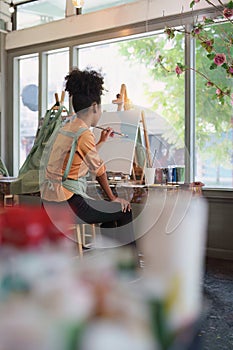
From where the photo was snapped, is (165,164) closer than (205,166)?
Yes

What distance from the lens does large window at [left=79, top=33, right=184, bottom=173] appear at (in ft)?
13.1

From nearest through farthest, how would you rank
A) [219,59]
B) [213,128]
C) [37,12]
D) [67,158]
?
[67,158] → [219,59] → [213,128] → [37,12]

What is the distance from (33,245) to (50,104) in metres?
4.96

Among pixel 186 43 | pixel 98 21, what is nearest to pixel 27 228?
pixel 186 43

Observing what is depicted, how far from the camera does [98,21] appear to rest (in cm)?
446

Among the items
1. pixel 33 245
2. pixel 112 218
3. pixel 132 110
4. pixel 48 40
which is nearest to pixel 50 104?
pixel 48 40

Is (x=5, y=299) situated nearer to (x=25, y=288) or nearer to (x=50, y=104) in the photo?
(x=25, y=288)

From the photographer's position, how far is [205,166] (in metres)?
3.92

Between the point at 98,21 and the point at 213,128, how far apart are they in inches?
68.7

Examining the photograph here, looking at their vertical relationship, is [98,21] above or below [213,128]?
above

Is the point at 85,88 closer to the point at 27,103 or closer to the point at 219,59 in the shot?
the point at 219,59

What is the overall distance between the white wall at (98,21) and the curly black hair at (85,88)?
213cm

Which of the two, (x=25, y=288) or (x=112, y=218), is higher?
(x=25, y=288)

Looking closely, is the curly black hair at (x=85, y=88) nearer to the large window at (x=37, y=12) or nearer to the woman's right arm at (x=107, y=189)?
the woman's right arm at (x=107, y=189)
